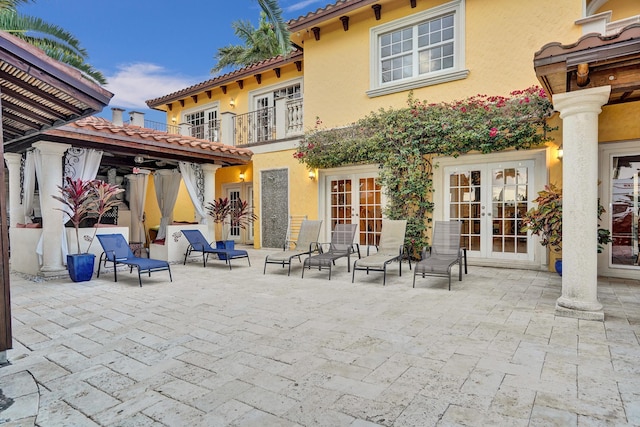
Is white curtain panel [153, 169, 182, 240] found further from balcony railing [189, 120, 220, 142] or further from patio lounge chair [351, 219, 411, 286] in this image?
patio lounge chair [351, 219, 411, 286]

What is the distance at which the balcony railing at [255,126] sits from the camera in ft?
40.6

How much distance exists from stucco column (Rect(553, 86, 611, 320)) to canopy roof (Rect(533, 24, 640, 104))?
0.22m

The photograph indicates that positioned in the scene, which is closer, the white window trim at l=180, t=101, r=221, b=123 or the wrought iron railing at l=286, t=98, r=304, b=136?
the wrought iron railing at l=286, t=98, r=304, b=136

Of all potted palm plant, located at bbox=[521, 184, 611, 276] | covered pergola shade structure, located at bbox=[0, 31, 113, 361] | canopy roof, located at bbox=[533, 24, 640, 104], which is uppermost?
canopy roof, located at bbox=[533, 24, 640, 104]

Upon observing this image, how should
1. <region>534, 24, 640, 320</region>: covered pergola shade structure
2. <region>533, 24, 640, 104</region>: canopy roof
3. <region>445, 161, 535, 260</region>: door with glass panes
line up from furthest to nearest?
<region>445, 161, 535, 260</region>: door with glass panes < <region>534, 24, 640, 320</region>: covered pergola shade structure < <region>533, 24, 640, 104</region>: canopy roof

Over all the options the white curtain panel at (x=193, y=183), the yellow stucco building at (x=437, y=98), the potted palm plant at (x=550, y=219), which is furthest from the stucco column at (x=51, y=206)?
the potted palm plant at (x=550, y=219)

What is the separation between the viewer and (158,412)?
2.29m

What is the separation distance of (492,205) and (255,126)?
8.46m

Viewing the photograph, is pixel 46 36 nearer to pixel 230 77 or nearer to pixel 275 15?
pixel 230 77

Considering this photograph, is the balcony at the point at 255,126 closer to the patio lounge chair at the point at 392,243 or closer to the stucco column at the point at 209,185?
the stucco column at the point at 209,185

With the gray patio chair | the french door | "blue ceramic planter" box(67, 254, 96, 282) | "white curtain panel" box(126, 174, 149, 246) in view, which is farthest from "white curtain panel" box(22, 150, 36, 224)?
the gray patio chair

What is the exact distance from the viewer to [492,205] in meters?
7.98

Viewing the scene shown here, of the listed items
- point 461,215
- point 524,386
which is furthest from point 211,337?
point 461,215

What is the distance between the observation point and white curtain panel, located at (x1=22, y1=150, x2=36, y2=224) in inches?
295
